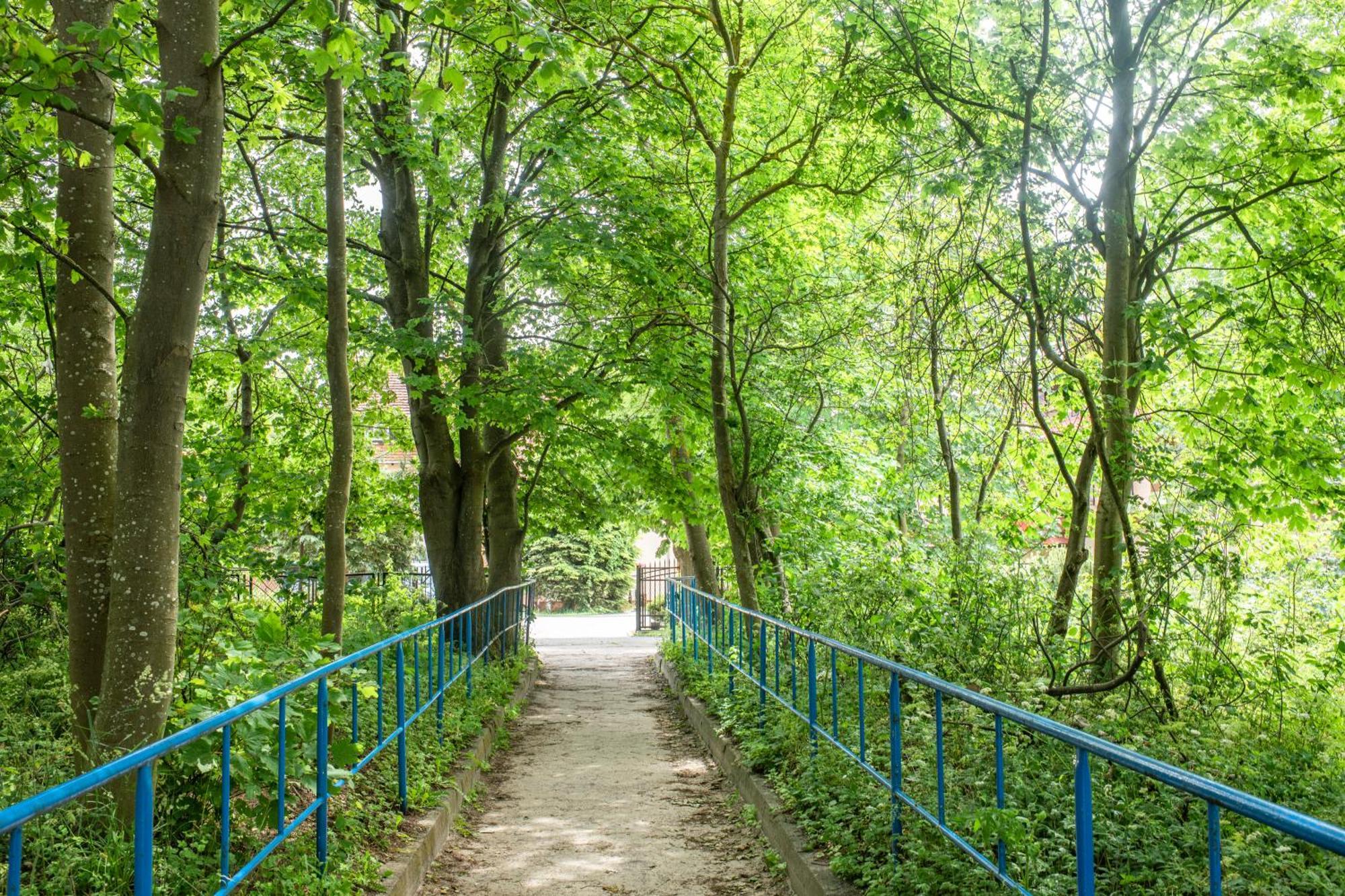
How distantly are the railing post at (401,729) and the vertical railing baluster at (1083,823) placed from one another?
4.15 meters

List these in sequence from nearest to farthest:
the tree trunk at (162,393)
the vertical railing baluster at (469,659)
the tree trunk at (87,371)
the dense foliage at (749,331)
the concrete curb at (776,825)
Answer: the tree trunk at (162,393)
the concrete curb at (776,825)
the dense foliage at (749,331)
the tree trunk at (87,371)
the vertical railing baluster at (469,659)

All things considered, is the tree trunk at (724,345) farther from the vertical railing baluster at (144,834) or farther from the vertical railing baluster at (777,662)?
the vertical railing baluster at (144,834)

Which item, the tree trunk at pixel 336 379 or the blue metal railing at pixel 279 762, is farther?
the tree trunk at pixel 336 379

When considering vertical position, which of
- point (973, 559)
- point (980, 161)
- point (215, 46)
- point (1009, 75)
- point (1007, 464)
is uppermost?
point (1009, 75)

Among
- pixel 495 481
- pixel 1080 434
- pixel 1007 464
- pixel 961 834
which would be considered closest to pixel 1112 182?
pixel 1080 434

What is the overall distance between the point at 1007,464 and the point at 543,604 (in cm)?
2865

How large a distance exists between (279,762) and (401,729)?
2.02m

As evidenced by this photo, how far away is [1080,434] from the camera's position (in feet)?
30.0

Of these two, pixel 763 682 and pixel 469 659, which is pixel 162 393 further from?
pixel 469 659

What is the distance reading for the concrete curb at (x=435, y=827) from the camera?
5090 millimetres

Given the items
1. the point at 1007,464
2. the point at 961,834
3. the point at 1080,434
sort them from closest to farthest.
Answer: the point at 961,834
the point at 1080,434
the point at 1007,464

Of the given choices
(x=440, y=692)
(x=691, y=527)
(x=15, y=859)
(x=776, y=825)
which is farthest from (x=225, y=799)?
(x=691, y=527)

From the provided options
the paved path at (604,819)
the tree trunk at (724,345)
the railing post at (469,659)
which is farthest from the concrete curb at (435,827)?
the tree trunk at (724,345)

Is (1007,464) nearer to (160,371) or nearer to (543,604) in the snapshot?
(160,371)
